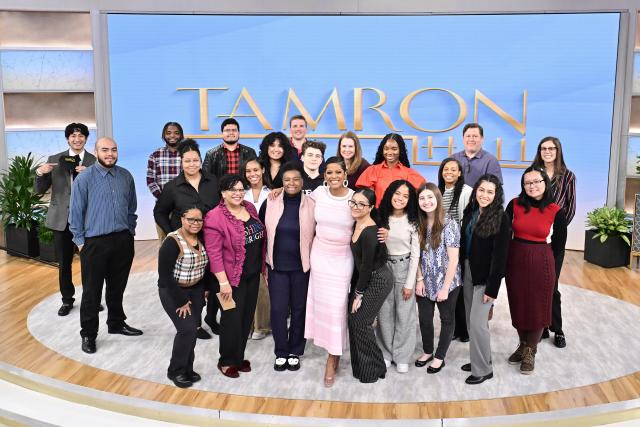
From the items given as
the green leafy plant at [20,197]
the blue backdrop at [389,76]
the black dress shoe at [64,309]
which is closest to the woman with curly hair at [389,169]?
the black dress shoe at [64,309]

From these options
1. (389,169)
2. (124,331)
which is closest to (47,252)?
(124,331)

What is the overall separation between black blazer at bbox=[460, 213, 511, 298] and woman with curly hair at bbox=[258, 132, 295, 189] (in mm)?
1536

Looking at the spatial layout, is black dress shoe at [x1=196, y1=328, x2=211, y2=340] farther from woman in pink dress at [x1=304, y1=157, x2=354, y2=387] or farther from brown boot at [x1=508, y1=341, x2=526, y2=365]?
brown boot at [x1=508, y1=341, x2=526, y2=365]

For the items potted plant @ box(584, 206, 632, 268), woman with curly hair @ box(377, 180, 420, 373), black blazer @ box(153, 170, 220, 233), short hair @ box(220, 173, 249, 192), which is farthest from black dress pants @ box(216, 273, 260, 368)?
potted plant @ box(584, 206, 632, 268)

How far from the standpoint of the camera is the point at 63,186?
5.40 metres

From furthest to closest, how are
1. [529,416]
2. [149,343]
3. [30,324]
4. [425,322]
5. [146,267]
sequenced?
[146,267] → [30,324] → [149,343] → [425,322] → [529,416]

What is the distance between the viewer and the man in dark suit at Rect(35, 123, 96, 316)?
5285 mm

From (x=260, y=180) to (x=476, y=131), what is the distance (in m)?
1.79

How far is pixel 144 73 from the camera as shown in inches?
320

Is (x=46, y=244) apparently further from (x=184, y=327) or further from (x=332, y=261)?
(x=332, y=261)

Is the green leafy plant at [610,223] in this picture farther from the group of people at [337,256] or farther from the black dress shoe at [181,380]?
the black dress shoe at [181,380]

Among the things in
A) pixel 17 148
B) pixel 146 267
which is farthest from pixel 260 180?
pixel 17 148

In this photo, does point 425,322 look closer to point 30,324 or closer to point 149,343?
point 149,343

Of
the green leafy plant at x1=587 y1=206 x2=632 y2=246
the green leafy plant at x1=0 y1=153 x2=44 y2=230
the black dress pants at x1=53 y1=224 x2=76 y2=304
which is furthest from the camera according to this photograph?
the green leafy plant at x1=0 y1=153 x2=44 y2=230
